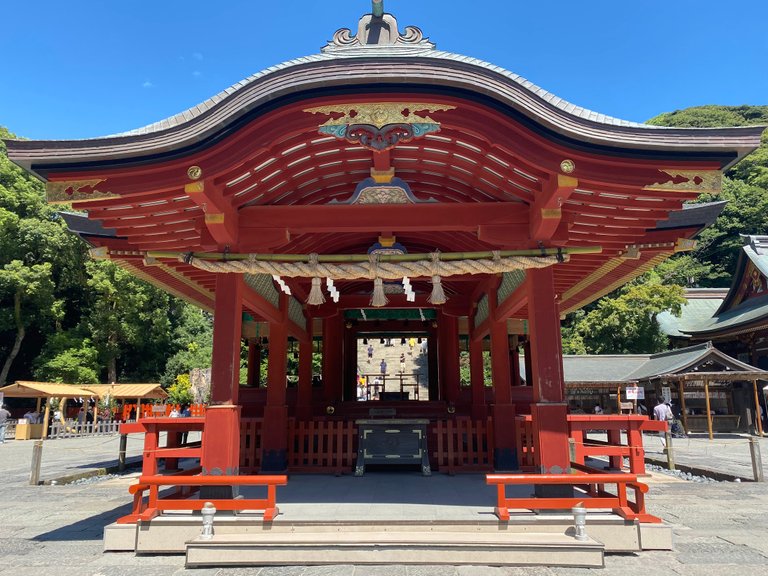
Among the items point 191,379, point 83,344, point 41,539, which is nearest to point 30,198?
point 83,344

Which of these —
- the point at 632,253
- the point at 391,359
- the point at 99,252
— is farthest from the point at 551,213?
the point at 391,359

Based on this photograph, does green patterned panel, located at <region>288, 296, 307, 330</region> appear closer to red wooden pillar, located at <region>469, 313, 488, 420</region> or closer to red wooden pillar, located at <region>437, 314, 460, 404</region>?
red wooden pillar, located at <region>437, 314, 460, 404</region>

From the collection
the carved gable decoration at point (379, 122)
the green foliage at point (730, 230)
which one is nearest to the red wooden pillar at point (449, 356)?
the carved gable decoration at point (379, 122)

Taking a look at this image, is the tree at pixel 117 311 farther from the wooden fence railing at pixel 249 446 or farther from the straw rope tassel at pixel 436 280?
the straw rope tassel at pixel 436 280

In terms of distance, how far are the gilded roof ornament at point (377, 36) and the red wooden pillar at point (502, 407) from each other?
4.93m

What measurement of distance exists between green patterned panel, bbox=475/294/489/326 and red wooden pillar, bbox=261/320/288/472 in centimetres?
406

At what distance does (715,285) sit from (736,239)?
5005 millimetres

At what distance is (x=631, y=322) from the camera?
33.5 metres

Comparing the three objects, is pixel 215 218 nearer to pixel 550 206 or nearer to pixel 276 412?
pixel 550 206

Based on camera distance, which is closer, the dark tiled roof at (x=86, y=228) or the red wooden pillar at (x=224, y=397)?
the red wooden pillar at (x=224, y=397)

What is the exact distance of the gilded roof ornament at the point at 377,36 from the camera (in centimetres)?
634

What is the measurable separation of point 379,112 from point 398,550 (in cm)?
452

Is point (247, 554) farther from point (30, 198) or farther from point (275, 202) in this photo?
point (30, 198)

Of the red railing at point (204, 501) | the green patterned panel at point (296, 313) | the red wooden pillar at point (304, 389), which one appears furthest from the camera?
the red wooden pillar at point (304, 389)
